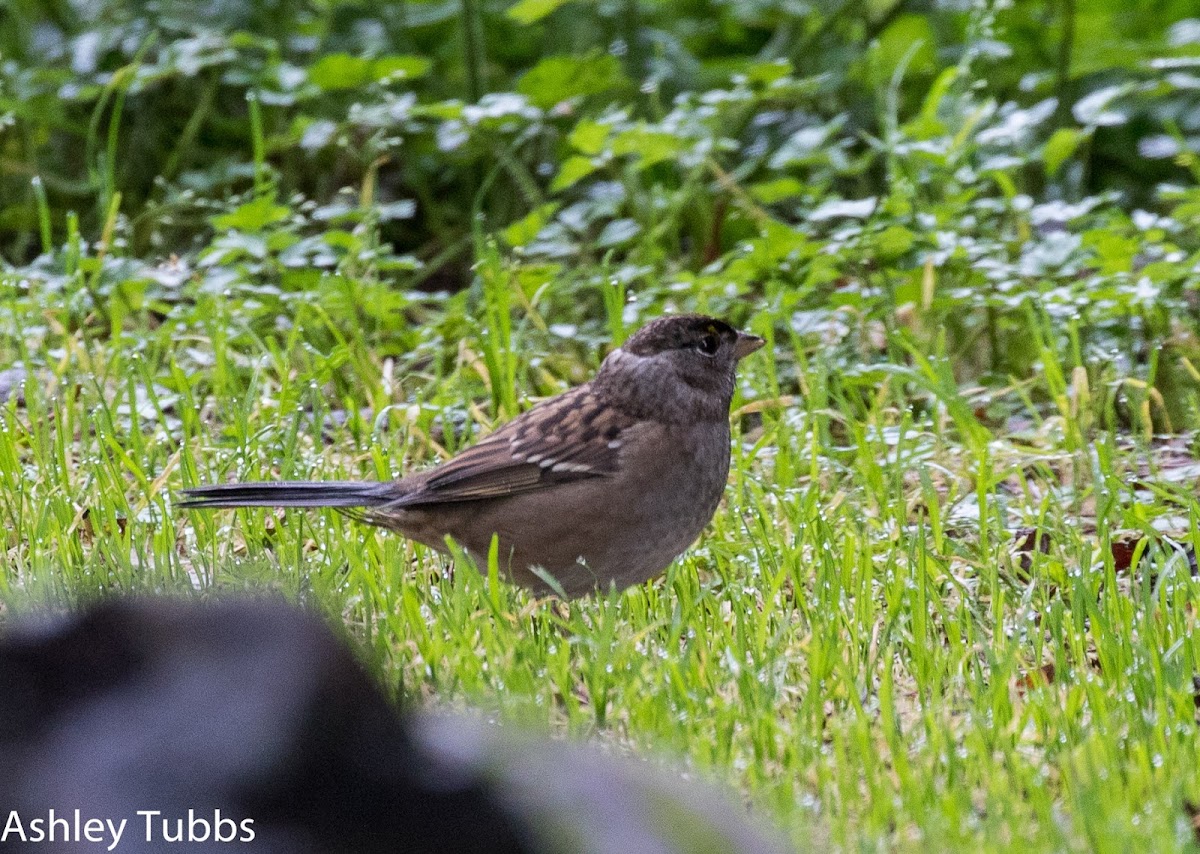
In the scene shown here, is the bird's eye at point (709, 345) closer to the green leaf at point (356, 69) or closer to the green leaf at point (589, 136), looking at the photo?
the green leaf at point (589, 136)

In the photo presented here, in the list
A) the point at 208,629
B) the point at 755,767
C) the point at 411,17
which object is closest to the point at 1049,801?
the point at 755,767

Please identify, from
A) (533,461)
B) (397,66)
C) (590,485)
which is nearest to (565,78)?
(397,66)

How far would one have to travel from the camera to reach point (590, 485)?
364 centimetres

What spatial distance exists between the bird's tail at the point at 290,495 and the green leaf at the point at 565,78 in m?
2.85

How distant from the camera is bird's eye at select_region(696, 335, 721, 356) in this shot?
3.90 meters

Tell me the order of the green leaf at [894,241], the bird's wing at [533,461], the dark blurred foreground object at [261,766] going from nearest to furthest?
the dark blurred foreground object at [261,766] < the bird's wing at [533,461] < the green leaf at [894,241]

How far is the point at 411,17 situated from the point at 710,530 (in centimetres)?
357

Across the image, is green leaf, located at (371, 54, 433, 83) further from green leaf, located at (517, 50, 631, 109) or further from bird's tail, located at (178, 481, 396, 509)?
bird's tail, located at (178, 481, 396, 509)

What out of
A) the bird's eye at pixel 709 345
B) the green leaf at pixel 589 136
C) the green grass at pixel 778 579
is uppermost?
the green leaf at pixel 589 136

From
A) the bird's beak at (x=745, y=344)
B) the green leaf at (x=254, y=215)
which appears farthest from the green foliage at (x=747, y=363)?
the bird's beak at (x=745, y=344)

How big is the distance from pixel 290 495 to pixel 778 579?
1.04m

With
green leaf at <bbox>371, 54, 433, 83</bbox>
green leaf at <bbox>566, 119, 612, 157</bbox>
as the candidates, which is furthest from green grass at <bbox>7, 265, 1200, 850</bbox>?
green leaf at <bbox>371, 54, 433, 83</bbox>

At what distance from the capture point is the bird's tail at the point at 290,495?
3648 millimetres

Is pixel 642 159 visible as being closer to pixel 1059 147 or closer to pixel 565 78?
pixel 565 78
